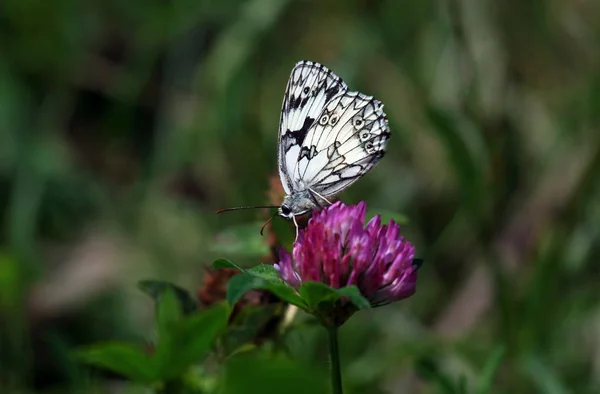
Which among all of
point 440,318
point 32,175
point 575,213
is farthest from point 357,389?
point 32,175

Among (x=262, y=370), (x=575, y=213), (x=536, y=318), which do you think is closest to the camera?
(x=262, y=370)

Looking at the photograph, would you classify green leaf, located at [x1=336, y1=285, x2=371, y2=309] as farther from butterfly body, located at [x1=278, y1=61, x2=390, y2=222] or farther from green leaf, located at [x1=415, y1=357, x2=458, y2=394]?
green leaf, located at [x1=415, y1=357, x2=458, y2=394]

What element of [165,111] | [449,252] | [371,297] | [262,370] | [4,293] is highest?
[165,111]

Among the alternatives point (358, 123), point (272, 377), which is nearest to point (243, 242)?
point (358, 123)

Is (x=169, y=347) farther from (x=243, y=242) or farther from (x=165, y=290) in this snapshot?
(x=243, y=242)

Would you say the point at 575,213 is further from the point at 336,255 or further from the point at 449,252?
the point at 336,255

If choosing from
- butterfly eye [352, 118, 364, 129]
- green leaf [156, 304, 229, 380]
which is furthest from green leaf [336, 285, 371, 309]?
butterfly eye [352, 118, 364, 129]

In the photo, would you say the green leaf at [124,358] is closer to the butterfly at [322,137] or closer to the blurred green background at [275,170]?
the butterfly at [322,137]

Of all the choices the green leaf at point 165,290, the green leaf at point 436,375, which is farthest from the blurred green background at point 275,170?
the green leaf at point 165,290
